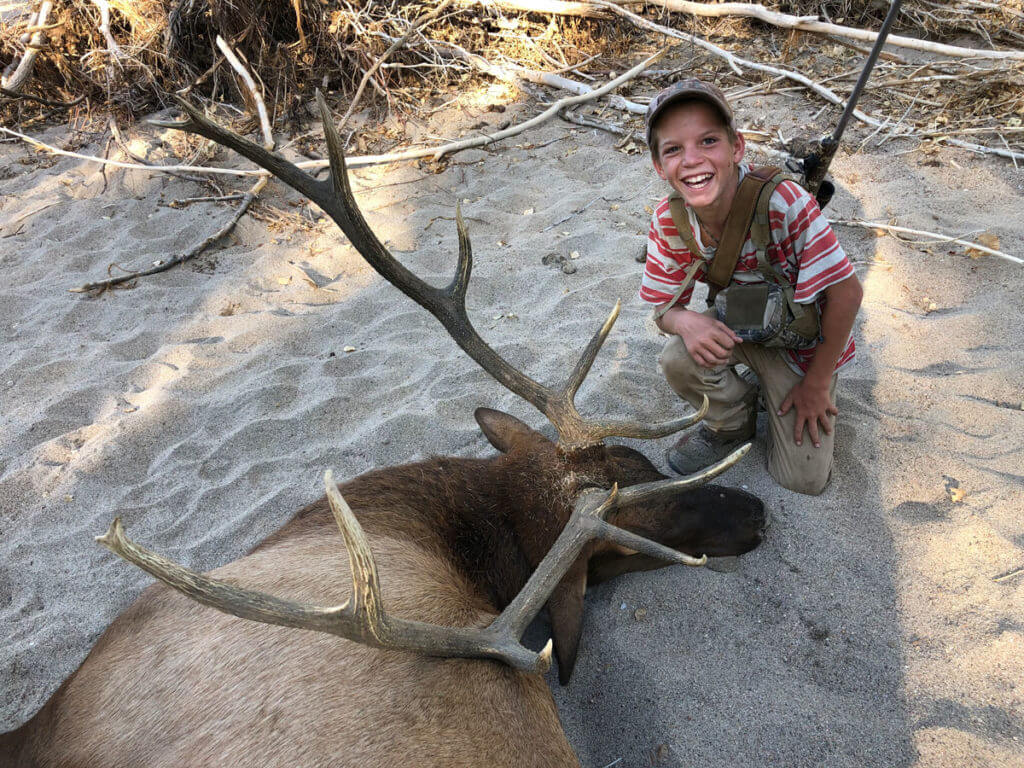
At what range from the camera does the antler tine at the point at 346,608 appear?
143 cm

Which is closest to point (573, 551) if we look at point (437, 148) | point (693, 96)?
point (693, 96)

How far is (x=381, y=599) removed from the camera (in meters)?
1.70

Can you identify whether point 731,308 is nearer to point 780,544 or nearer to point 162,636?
point 780,544

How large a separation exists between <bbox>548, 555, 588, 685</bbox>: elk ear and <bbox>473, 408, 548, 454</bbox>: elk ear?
598 mm

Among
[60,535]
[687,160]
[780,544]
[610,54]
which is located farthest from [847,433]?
[610,54]

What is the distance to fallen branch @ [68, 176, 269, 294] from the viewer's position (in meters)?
4.42

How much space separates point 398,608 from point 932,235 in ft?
11.5

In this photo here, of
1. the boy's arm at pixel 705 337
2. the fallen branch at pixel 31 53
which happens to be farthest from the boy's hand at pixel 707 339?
the fallen branch at pixel 31 53

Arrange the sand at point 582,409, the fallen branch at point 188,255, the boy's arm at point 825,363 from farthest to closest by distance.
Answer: the fallen branch at point 188,255, the boy's arm at point 825,363, the sand at point 582,409

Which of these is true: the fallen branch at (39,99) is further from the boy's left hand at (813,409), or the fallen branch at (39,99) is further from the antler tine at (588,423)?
the boy's left hand at (813,409)

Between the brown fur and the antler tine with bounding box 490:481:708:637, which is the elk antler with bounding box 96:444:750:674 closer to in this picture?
the antler tine with bounding box 490:481:708:637

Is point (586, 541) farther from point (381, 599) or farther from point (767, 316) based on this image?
point (767, 316)

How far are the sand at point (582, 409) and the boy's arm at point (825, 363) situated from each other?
0.90 feet

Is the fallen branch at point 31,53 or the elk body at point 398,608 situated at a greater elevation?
the fallen branch at point 31,53
